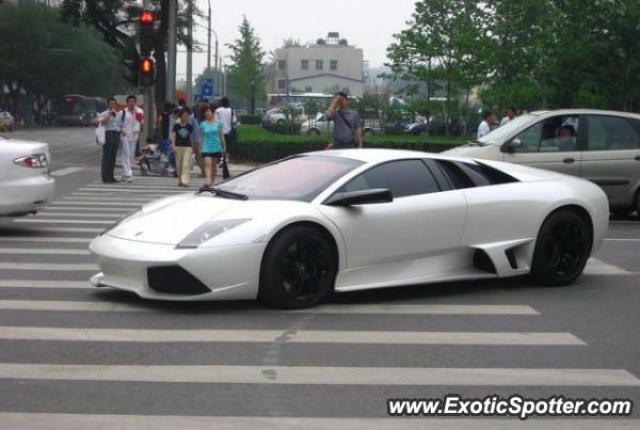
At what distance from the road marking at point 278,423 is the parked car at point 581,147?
977 centimetres

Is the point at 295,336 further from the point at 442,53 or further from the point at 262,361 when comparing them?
the point at 442,53

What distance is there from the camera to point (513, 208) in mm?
8891

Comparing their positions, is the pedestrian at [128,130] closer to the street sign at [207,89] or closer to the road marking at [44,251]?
the road marking at [44,251]

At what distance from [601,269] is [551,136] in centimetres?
503

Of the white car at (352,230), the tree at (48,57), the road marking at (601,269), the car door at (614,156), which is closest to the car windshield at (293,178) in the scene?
the white car at (352,230)

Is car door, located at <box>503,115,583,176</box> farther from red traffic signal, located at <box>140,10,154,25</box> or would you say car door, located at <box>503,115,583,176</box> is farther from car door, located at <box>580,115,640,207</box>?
red traffic signal, located at <box>140,10,154,25</box>

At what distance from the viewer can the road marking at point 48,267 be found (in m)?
9.75

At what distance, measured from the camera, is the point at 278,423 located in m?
5.12

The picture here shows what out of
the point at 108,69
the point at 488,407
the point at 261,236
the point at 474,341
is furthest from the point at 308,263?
the point at 108,69

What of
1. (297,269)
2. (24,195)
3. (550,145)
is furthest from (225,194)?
(550,145)

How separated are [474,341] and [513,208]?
2.19 meters

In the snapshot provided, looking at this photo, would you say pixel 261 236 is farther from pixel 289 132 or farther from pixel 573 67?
pixel 289 132

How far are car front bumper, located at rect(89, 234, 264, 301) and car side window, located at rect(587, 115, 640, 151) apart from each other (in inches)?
345

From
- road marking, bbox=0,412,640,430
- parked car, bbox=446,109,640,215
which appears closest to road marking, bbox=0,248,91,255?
road marking, bbox=0,412,640,430
